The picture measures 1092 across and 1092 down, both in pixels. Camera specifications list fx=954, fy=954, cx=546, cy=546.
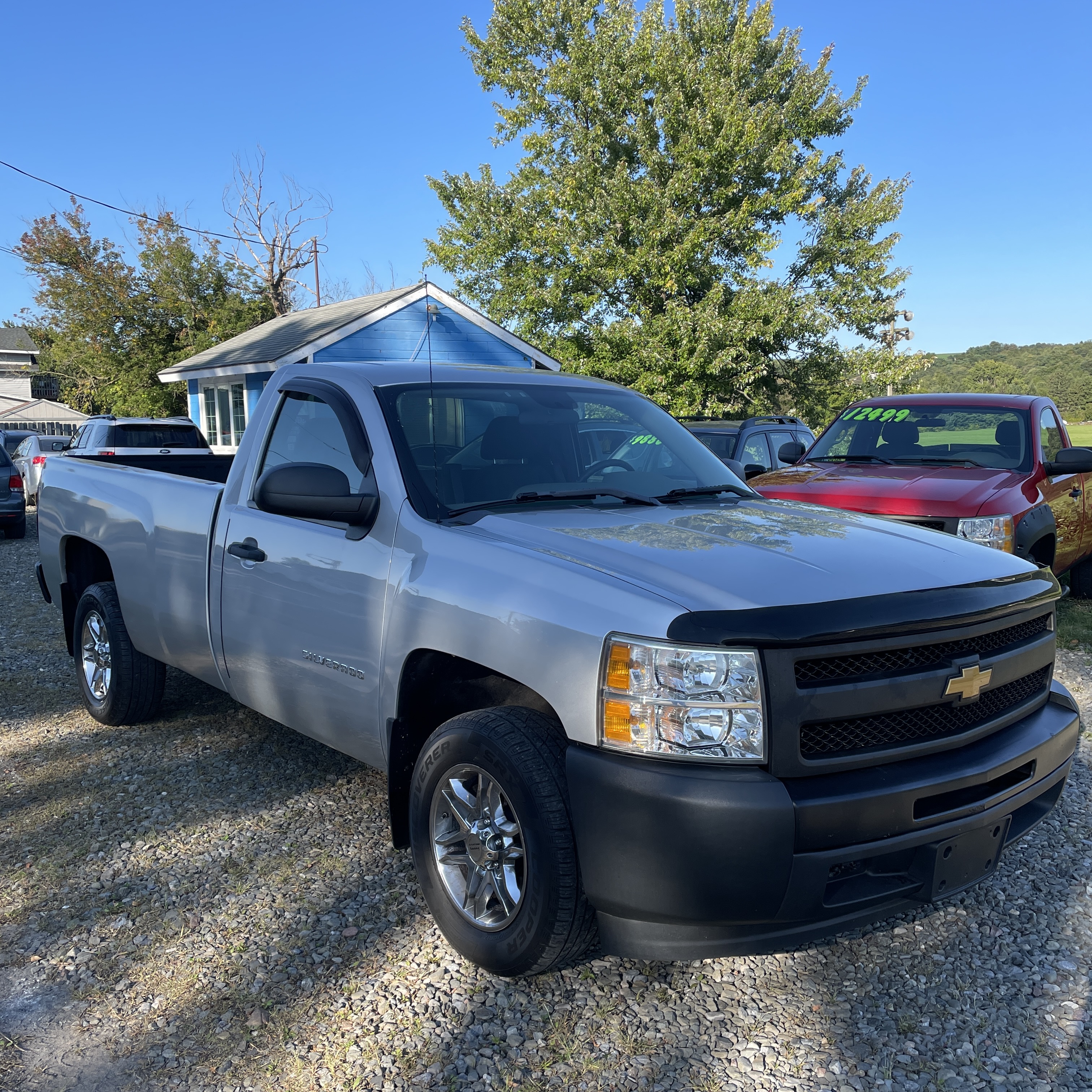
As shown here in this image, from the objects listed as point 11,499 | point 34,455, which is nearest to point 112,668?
point 11,499

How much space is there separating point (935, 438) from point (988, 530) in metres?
1.58

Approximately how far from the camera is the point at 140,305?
38562 millimetres

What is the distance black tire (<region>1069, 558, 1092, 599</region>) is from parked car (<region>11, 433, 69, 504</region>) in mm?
19460

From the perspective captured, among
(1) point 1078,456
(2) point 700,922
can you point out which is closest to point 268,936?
(2) point 700,922

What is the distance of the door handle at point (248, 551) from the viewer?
3.86 meters

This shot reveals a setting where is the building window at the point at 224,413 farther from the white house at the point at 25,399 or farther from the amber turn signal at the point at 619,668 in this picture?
the amber turn signal at the point at 619,668

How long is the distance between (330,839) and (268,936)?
753 millimetres

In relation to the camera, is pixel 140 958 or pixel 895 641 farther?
pixel 140 958

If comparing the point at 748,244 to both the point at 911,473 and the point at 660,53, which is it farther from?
the point at 911,473

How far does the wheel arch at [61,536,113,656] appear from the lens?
580 cm

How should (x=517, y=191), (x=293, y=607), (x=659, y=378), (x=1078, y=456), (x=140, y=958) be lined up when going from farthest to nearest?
(x=517, y=191) → (x=659, y=378) → (x=1078, y=456) → (x=293, y=607) → (x=140, y=958)

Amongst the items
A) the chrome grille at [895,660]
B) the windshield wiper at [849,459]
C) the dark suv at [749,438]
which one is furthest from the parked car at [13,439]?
the chrome grille at [895,660]

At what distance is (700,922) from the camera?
236 cm

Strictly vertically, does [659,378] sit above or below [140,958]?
above
